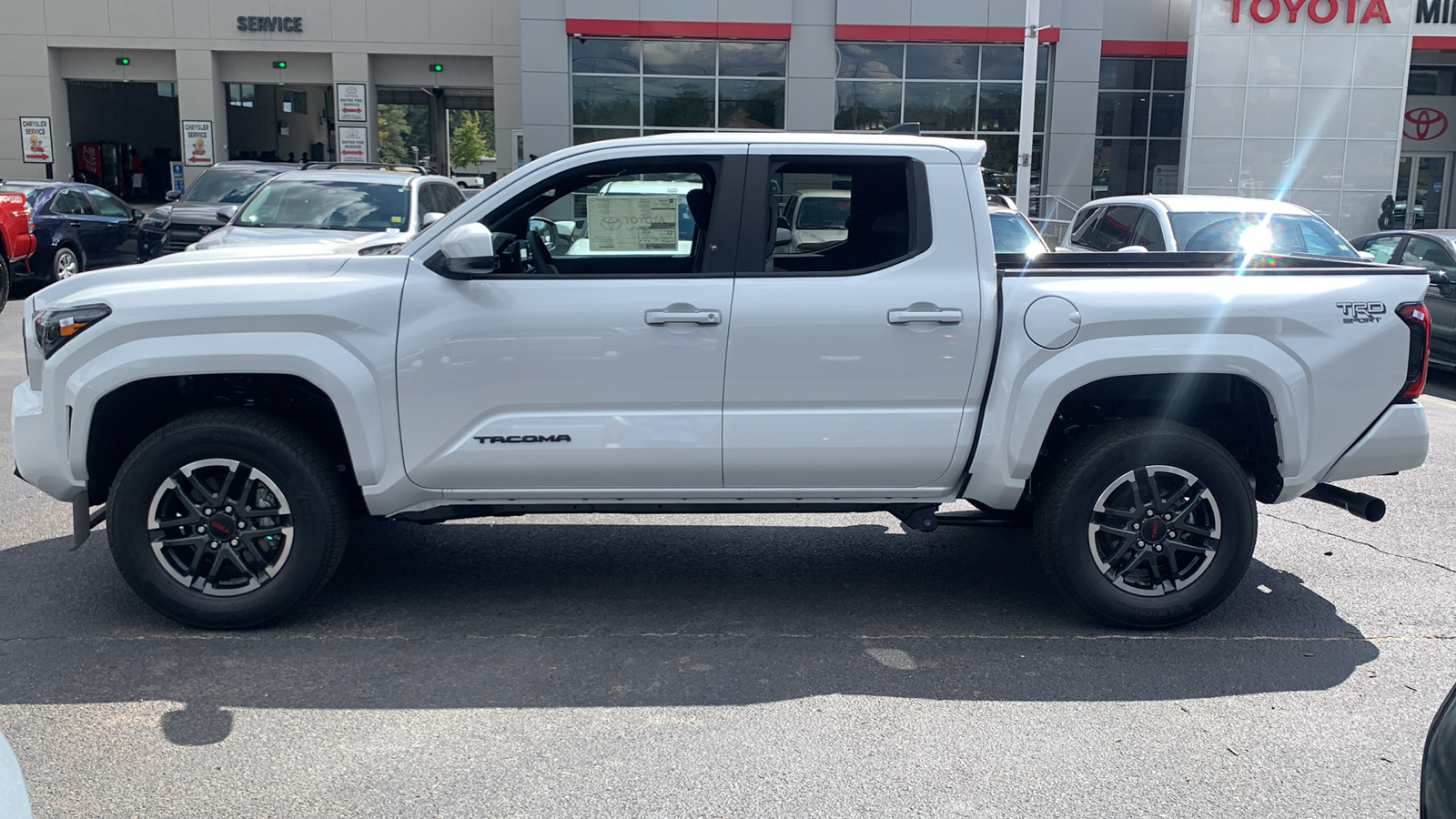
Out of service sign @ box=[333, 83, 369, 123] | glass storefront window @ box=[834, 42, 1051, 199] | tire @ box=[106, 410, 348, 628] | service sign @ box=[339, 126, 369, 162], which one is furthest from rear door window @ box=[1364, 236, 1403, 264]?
service sign @ box=[333, 83, 369, 123]

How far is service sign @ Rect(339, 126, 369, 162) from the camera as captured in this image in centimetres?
3173

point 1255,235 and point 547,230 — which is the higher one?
point 547,230

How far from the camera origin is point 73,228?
698 inches

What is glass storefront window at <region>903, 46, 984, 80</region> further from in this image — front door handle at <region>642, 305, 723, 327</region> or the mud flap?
the mud flap

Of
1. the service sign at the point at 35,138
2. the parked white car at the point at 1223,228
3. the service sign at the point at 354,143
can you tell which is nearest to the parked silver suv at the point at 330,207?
the parked white car at the point at 1223,228

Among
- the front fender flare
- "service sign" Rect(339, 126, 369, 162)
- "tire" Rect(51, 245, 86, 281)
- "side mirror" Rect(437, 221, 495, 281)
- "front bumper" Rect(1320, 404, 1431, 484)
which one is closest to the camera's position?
"side mirror" Rect(437, 221, 495, 281)

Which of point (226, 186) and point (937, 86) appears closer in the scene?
point (226, 186)

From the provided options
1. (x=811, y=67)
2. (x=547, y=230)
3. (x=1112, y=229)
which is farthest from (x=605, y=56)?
A: (x=547, y=230)

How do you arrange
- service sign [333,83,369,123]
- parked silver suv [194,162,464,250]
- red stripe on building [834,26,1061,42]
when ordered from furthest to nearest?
service sign [333,83,369,123] → red stripe on building [834,26,1061,42] → parked silver suv [194,162,464,250]

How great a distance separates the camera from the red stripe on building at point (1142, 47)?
29.0 m

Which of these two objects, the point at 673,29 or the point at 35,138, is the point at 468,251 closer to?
the point at 673,29

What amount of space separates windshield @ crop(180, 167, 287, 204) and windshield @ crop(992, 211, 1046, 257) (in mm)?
9986

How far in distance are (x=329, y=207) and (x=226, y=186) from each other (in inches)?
234

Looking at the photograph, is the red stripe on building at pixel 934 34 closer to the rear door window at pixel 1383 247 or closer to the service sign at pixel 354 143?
the service sign at pixel 354 143
